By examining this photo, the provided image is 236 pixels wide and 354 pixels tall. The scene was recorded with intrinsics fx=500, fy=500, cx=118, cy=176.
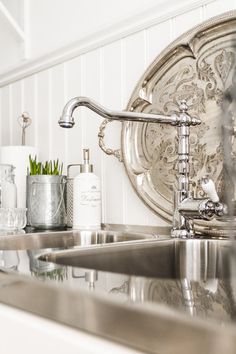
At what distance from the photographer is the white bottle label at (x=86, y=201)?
1291 millimetres

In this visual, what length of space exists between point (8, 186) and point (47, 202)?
0.44 ft

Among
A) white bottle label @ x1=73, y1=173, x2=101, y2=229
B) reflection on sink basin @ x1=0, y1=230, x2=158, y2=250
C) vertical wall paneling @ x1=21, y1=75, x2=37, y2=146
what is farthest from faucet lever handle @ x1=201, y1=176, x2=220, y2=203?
vertical wall paneling @ x1=21, y1=75, x2=37, y2=146

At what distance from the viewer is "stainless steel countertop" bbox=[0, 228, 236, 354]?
35 centimetres

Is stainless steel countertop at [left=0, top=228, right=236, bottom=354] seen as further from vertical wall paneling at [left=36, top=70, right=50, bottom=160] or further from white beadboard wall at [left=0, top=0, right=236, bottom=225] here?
vertical wall paneling at [left=36, top=70, right=50, bottom=160]

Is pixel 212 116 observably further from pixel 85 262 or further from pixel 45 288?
pixel 45 288

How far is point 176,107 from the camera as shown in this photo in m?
1.23

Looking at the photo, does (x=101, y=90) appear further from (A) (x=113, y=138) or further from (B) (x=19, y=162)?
(B) (x=19, y=162)

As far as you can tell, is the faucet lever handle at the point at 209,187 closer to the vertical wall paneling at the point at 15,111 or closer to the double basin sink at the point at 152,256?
the double basin sink at the point at 152,256

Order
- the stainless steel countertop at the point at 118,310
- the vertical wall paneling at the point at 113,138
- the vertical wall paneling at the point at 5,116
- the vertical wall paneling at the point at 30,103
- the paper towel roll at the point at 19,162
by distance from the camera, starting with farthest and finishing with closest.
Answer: the vertical wall paneling at the point at 5,116
the vertical wall paneling at the point at 30,103
the paper towel roll at the point at 19,162
the vertical wall paneling at the point at 113,138
the stainless steel countertop at the point at 118,310

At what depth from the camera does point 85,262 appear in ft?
2.74

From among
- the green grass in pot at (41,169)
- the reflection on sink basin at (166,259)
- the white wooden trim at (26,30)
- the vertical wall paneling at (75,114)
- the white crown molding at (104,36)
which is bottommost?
the reflection on sink basin at (166,259)

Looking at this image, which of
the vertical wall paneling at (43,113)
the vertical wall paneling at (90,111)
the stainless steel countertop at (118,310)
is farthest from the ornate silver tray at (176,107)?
the stainless steel countertop at (118,310)

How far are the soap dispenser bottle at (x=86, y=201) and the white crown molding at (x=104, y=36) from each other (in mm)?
429

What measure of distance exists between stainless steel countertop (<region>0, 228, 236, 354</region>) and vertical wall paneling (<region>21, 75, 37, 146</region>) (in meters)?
1.20
